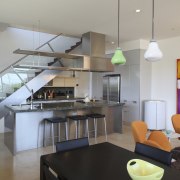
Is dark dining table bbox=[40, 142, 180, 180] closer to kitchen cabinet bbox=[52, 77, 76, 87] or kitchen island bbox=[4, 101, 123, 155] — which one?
kitchen island bbox=[4, 101, 123, 155]

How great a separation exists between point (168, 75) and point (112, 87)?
215 centimetres

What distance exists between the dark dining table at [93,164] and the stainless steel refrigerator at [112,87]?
5.30 meters

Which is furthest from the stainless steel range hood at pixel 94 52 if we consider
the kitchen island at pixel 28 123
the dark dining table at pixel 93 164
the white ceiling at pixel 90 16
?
the dark dining table at pixel 93 164

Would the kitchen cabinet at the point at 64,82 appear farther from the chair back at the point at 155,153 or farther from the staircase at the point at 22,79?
the chair back at the point at 155,153

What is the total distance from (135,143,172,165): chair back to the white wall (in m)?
4.67

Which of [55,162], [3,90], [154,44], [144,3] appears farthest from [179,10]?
[3,90]

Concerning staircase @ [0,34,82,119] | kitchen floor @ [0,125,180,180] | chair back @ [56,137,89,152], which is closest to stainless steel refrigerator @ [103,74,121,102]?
staircase @ [0,34,82,119]

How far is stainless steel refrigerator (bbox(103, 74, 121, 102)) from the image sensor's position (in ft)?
25.1

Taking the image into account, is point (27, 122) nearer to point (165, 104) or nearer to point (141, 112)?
point (141, 112)

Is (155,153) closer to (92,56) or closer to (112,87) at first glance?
(92,56)

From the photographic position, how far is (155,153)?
2176 mm

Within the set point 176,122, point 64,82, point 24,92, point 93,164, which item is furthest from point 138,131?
point 64,82

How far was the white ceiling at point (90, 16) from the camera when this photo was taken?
388 centimetres

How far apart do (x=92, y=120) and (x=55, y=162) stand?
3747 millimetres
